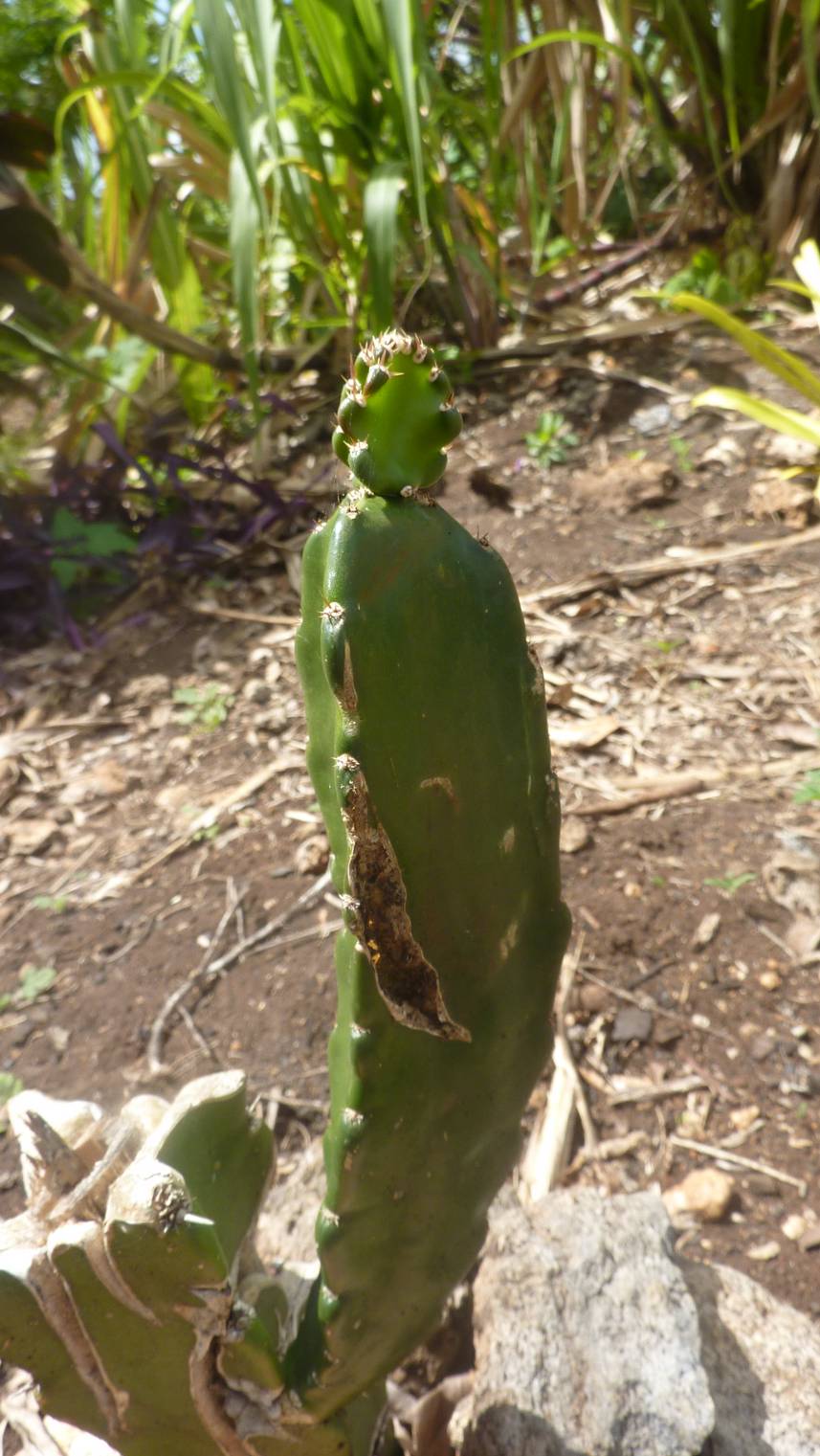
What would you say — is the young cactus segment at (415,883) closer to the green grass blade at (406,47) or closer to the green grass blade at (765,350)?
the green grass blade at (765,350)

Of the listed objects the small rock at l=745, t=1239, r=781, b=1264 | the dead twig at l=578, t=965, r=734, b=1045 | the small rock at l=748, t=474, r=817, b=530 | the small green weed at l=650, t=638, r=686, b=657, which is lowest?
the small rock at l=745, t=1239, r=781, b=1264

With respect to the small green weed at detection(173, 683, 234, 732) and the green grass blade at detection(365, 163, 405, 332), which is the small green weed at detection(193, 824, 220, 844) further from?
the green grass blade at detection(365, 163, 405, 332)

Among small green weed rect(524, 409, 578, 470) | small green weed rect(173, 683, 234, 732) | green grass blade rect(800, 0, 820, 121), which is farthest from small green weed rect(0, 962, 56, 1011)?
green grass blade rect(800, 0, 820, 121)

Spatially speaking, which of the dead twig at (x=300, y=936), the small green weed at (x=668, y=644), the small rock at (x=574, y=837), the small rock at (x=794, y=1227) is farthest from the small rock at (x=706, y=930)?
the small green weed at (x=668, y=644)

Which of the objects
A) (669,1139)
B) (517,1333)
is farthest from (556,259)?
(517,1333)

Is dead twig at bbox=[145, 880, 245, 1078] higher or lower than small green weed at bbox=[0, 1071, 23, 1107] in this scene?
higher

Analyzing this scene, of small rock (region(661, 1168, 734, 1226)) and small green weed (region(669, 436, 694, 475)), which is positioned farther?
small green weed (region(669, 436, 694, 475))
